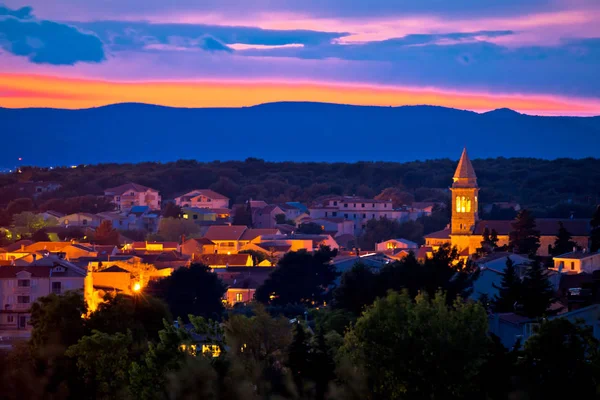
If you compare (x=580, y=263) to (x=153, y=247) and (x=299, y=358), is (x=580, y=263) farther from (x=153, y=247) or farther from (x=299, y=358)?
(x=153, y=247)

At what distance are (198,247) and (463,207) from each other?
1302cm

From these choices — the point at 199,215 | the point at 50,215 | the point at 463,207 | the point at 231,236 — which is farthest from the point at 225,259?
the point at 199,215

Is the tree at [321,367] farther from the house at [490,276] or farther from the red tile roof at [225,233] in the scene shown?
the red tile roof at [225,233]

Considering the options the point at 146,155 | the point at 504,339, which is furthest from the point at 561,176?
the point at 146,155

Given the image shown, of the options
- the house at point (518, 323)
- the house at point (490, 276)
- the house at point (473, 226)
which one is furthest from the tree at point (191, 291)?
the house at point (473, 226)

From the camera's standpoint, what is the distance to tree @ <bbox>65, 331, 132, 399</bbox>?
73.6 ft

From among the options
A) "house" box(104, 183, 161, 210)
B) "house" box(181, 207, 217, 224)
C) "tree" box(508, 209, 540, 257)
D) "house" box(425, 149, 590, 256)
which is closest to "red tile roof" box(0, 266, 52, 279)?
"tree" box(508, 209, 540, 257)

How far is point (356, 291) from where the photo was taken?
33.9m

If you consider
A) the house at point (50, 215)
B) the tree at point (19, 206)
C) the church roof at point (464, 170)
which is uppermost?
the church roof at point (464, 170)

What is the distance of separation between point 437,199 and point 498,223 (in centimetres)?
4396

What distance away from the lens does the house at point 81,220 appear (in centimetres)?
7800

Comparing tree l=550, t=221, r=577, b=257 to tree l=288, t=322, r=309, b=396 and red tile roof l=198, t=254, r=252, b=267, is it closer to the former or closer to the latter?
→ red tile roof l=198, t=254, r=252, b=267

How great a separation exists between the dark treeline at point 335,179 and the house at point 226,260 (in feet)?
124

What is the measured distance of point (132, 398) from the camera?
1977 cm
